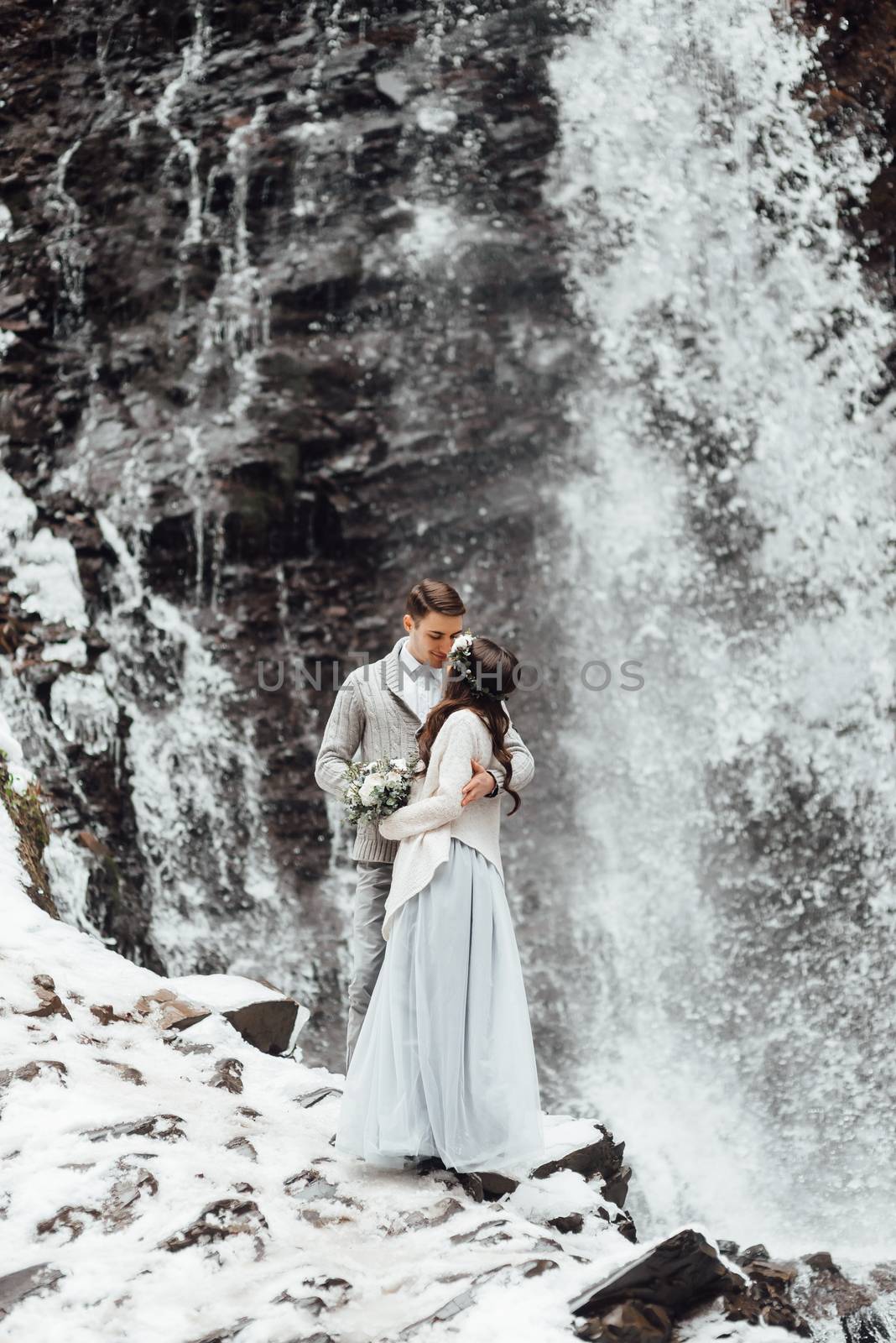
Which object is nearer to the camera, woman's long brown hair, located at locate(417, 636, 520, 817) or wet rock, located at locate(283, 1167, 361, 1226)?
wet rock, located at locate(283, 1167, 361, 1226)

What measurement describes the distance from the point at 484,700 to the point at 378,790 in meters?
0.41

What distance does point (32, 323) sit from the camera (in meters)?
10.3

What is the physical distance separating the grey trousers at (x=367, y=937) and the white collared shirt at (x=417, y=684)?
1.70 ft

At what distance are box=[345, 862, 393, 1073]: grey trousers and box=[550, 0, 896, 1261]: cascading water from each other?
5.06m

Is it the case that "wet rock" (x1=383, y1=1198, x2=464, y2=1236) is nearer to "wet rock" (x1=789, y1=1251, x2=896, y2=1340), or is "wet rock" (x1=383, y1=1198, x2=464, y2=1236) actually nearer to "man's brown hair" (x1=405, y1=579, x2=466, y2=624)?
"man's brown hair" (x1=405, y1=579, x2=466, y2=624)

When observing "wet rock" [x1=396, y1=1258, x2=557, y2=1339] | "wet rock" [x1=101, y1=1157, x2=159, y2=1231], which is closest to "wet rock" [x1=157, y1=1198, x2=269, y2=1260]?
"wet rock" [x1=101, y1=1157, x2=159, y2=1231]

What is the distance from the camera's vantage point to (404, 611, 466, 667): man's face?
3539 millimetres

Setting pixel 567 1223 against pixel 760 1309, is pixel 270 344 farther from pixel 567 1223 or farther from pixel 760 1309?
pixel 760 1309

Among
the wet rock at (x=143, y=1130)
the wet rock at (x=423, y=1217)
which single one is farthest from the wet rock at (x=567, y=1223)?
the wet rock at (x=143, y=1130)

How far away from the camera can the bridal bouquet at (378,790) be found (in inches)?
134

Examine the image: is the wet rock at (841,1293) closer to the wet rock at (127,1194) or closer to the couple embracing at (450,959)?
the couple embracing at (450,959)

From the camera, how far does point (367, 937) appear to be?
12.1 ft

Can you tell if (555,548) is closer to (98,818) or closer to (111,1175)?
(98,818)

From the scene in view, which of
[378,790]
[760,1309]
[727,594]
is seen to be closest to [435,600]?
[378,790]
